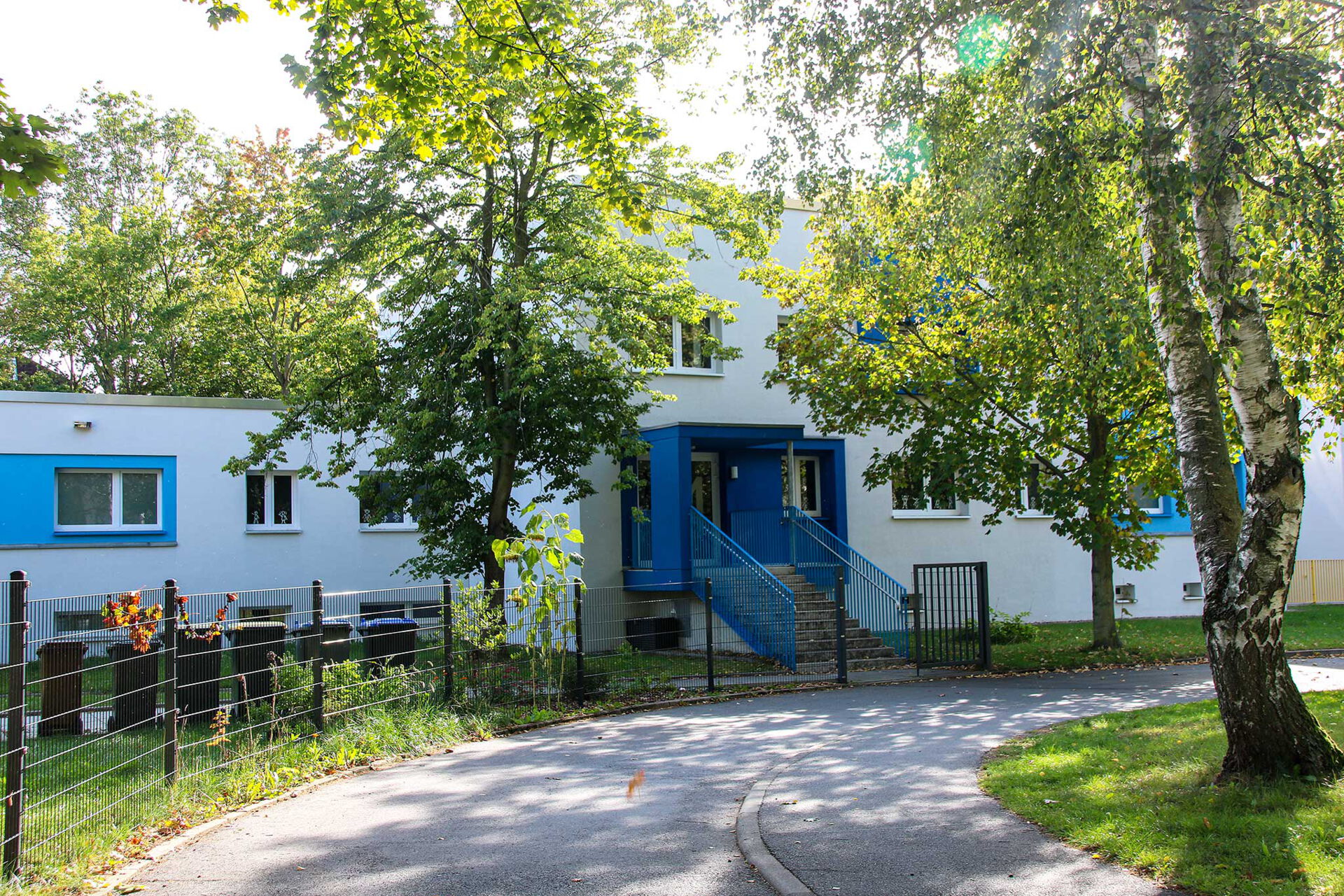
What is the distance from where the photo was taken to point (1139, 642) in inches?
798

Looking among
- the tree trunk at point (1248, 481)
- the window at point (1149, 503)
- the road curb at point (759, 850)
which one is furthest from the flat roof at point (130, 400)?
the window at point (1149, 503)

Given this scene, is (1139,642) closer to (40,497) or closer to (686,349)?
(686,349)

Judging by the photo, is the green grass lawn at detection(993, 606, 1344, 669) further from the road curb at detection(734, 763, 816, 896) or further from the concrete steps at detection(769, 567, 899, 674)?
the road curb at detection(734, 763, 816, 896)

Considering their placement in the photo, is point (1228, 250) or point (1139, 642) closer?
point (1228, 250)

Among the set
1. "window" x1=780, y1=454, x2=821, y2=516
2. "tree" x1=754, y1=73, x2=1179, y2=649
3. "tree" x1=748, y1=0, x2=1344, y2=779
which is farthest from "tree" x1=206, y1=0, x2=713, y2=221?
"window" x1=780, y1=454, x2=821, y2=516

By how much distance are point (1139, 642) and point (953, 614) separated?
5570 mm

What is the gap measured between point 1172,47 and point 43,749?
9.52 metres

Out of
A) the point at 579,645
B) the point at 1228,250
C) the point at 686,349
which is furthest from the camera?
the point at 686,349

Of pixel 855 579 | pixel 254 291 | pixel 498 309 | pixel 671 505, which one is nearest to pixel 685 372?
pixel 671 505

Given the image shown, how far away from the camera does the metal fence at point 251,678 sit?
6.39m

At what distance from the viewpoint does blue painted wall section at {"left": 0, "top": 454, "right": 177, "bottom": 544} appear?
2062cm

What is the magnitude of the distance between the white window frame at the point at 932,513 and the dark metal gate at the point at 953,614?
6.62 metres

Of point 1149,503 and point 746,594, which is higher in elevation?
point 1149,503

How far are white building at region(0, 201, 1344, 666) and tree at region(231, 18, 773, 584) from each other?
2.10 meters
